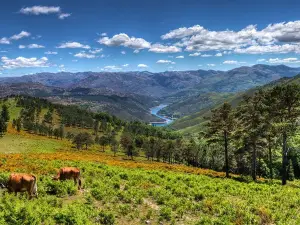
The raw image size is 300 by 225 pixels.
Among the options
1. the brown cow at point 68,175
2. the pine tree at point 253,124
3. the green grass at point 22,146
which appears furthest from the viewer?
the green grass at point 22,146

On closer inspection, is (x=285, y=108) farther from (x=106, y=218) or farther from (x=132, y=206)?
(x=106, y=218)

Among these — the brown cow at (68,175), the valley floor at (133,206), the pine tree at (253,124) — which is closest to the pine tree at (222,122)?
the pine tree at (253,124)

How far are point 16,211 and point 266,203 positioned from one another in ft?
51.4

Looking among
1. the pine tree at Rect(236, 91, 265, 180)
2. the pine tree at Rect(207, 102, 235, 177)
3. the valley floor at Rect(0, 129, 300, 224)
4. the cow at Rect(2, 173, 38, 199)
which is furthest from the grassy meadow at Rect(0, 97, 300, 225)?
the pine tree at Rect(207, 102, 235, 177)

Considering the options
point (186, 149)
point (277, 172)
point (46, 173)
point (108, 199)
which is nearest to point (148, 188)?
point (108, 199)

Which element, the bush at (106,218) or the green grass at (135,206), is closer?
the green grass at (135,206)

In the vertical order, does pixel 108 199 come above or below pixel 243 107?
below

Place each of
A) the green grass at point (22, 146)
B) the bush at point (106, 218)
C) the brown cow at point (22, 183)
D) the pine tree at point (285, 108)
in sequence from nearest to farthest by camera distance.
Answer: the bush at point (106, 218), the brown cow at point (22, 183), the pine tree at point (285, 108), the green grass at point (22, 146)

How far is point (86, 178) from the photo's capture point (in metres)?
20.3

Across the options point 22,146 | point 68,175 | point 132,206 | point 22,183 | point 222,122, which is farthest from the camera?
point 22,146

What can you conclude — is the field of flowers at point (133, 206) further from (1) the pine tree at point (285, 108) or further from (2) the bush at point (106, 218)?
A: (1) the pine tree at point (285, 108)

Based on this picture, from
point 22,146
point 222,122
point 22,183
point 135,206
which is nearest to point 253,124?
point 222,122

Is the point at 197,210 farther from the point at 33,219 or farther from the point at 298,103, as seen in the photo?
the point at 298,103

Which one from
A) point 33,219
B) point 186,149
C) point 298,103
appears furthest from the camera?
point 186,149
